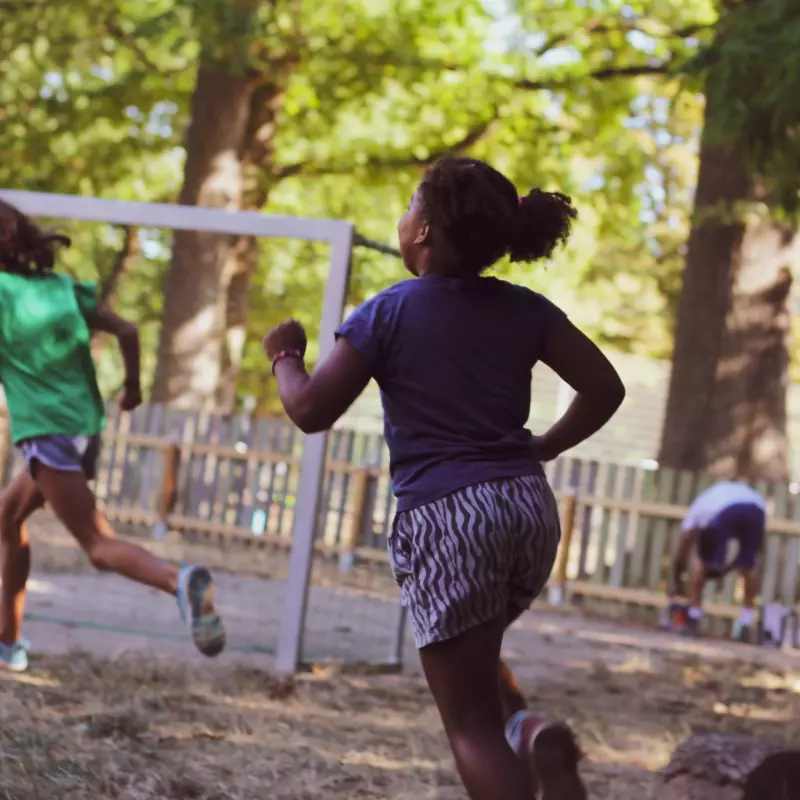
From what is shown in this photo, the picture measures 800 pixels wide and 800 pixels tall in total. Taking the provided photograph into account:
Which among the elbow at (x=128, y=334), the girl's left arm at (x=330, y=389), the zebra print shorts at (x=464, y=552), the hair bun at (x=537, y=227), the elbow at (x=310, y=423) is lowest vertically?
the zebra print shorts at (x=464, y=552)

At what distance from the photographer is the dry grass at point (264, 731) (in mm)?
4594

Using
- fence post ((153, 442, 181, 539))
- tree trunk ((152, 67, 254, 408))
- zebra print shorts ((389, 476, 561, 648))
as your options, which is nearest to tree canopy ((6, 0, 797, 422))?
tree trunk ((152, 67, 254, 408))

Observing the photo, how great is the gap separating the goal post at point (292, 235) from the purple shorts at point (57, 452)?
4.54ft

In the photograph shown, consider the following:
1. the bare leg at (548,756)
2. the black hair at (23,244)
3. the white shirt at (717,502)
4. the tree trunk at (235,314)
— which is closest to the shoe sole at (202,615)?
the black hair at (23,244)

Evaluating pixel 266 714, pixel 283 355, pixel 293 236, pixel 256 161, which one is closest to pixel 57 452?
pixel 266 714

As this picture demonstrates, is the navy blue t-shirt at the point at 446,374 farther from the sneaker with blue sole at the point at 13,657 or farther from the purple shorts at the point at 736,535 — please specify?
the purple shorts at the point at 736,535

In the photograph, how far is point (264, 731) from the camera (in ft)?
18.5

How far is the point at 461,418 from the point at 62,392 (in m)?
3.02

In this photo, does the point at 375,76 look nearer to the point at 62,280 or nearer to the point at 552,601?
the point at 552,601

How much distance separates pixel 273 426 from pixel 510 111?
5113 millimetres

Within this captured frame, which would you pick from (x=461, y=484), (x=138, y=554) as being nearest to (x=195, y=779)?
(x=138, y=554)

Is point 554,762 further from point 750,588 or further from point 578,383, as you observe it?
point 750,588

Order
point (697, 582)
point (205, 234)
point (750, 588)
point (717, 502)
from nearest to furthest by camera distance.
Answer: point (717, 502), point (697, 582), point (750, 588), point (205, 234)

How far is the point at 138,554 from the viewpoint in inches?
233
